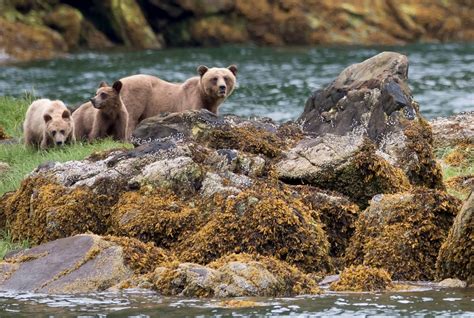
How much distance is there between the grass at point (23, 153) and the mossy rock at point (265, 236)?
9.61 feet

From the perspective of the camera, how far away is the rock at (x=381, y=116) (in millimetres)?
9516

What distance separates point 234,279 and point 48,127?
21.0 ft

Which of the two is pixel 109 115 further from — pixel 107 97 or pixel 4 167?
pixel 4 167

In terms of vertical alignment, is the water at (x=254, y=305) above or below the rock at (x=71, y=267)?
below

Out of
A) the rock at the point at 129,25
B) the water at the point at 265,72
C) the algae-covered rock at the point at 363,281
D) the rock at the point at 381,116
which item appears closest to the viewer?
the algae-covered rock at the point at 363,281

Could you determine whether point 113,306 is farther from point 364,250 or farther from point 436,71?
point 436,71

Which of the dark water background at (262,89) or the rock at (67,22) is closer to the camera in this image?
the dark water background at (262,89)

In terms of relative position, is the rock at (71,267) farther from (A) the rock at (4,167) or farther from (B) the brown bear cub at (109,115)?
(B) the brown bear cub at (109,115)

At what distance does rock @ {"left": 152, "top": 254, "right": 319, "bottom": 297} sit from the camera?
23.7ft

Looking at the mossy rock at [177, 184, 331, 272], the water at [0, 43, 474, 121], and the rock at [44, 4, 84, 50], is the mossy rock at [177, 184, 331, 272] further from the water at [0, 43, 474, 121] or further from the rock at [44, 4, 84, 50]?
the rock at [44, 4, 84, 50]

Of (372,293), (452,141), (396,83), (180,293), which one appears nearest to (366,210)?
(372,293)

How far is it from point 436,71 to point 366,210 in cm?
1957

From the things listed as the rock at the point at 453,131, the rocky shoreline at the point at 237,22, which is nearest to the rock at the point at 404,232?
the rock at the point at 453,131

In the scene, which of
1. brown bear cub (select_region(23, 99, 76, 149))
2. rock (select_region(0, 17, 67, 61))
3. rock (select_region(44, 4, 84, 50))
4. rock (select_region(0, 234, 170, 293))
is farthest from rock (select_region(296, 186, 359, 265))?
rock (select_region(44, 4, 84, 50))
